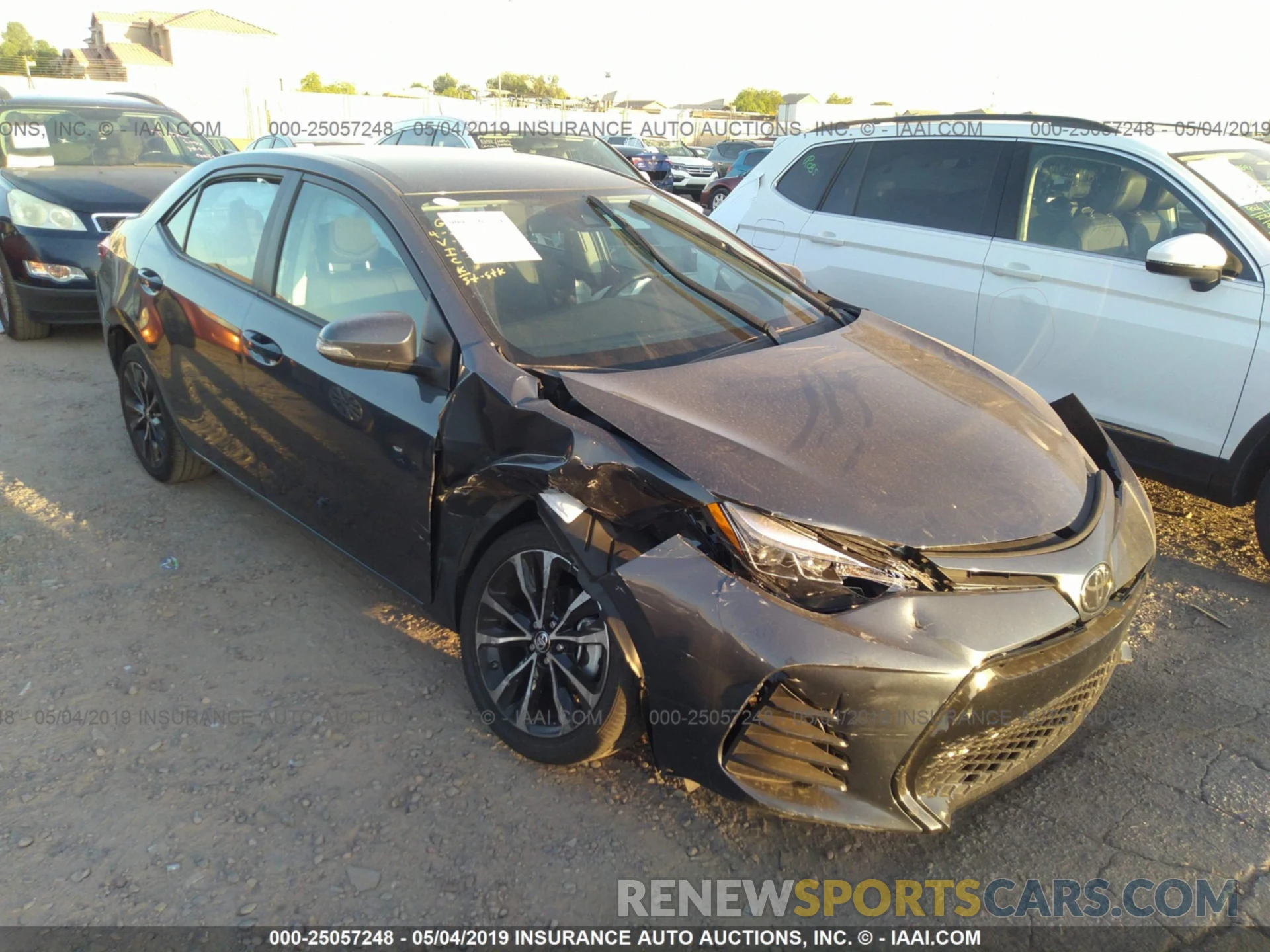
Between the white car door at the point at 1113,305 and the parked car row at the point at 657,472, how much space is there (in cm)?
117

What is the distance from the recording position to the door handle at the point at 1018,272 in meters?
4.50

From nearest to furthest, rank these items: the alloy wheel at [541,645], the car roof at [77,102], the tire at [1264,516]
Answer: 1. the alloy wheel at [541,645]
2. the tire at [1264,516]
3. the car roof at [77,102]

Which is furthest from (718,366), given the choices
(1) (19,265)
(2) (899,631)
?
(1) (19,265)

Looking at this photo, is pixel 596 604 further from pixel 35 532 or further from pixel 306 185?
pixel 35 532

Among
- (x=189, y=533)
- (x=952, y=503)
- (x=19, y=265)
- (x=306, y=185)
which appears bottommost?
(x=189, y=533)

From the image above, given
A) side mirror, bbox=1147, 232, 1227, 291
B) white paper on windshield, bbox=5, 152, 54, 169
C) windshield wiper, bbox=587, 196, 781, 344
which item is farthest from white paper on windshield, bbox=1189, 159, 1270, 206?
white paper on windshield, bbox=5, 152, 54, 169

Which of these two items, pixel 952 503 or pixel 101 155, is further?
pixel 101 155

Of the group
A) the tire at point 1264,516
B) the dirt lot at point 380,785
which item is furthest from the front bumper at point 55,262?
the tire at point 1264,516

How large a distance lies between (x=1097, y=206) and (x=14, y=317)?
7463mm

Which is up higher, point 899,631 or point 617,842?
point 899,631

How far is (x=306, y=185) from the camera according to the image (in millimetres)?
3402

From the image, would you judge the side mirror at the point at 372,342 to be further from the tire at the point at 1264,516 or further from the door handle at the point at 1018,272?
the tire at the point at 1264,516

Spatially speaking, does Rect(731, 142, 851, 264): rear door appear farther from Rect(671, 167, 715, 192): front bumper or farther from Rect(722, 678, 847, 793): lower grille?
Rect(671, 167, 715, 192): front bumper

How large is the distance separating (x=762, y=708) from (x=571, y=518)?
0.67m
